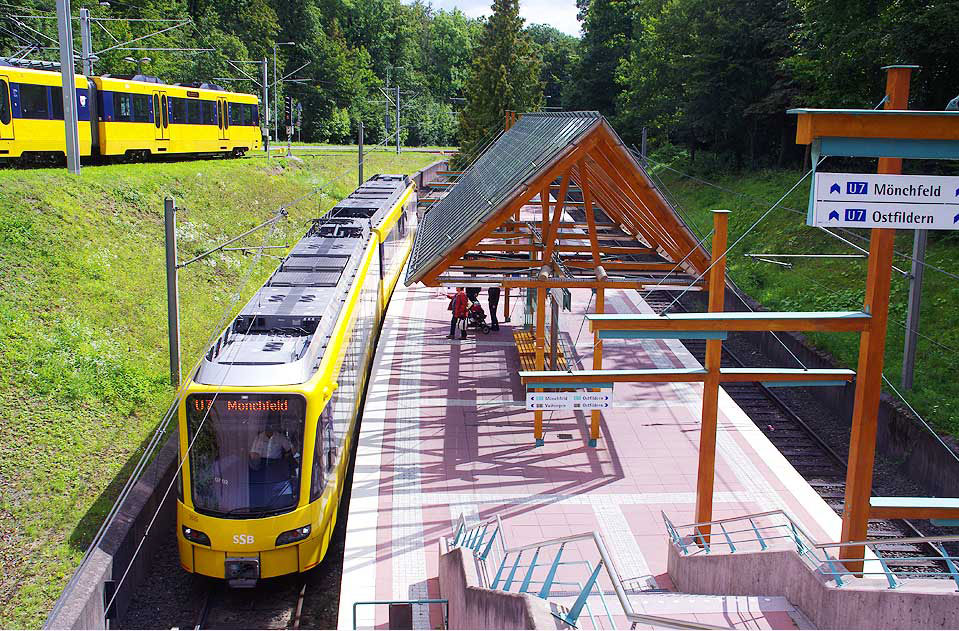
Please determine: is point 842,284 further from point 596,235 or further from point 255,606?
point 255,606

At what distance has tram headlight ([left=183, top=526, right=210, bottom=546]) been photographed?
1062 centimetres

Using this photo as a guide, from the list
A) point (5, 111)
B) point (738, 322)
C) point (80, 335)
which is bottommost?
point (80, 335)

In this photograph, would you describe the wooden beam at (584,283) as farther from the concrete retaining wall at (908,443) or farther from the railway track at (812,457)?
the concrete retaining wall at (908,443)

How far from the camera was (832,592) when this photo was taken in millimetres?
7398

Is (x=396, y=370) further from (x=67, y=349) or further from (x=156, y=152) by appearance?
(x=156, y=152)

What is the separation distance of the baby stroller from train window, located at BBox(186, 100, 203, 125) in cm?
1611

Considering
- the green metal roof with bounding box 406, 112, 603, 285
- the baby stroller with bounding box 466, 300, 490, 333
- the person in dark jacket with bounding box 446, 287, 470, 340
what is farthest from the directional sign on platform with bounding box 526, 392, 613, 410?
the baby stroller with bounding box 466, 300, 490, 333

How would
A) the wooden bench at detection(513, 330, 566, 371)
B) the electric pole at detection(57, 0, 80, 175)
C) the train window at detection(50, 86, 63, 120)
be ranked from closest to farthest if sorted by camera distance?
1. the wooden bench at detection(513, 330, 566, 371)
2. the electric pole at detection(57, 0, 80, 175)
3. the train window at detection(50, 86, 63, 120)

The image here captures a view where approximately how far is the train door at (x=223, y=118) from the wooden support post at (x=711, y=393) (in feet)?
96.6

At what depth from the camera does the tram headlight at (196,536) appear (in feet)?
34.9

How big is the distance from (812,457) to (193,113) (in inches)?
1034

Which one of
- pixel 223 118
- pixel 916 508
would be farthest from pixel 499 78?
pixel 916 508

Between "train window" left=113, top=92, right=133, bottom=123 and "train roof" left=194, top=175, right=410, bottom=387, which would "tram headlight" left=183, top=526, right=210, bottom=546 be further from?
"train window" left=113, top=92, right=133, bottom=123

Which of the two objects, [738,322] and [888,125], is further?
[738,322]
